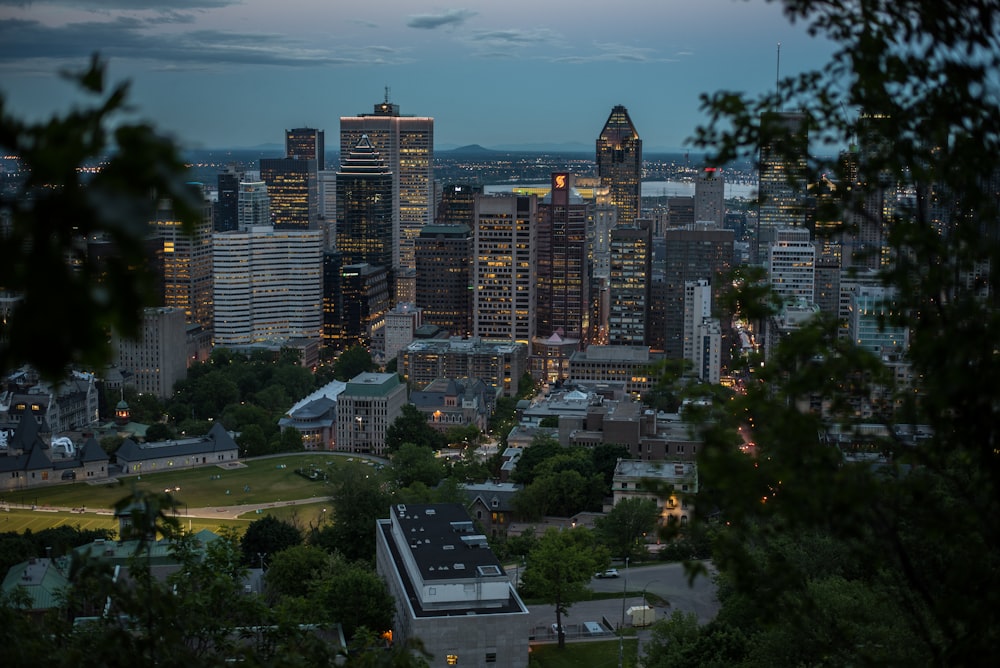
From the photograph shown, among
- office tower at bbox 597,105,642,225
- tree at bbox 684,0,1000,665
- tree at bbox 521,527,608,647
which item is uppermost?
office tower at bbox 597,105,642,225

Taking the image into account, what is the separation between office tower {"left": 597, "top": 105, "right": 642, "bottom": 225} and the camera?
318 ft

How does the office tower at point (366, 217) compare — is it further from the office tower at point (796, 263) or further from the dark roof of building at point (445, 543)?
the dark roof of building at point (445, 543)

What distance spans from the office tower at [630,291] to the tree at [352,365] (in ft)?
45.5

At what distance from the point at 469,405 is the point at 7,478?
1701 cm

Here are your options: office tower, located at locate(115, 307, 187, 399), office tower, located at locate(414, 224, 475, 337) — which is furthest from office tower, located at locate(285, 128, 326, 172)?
office tower, located at locate(115, 307, 187, 399)

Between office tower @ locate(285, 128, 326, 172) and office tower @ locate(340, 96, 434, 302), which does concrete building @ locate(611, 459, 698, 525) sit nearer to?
office tower @ locate(340, 96, 434, 302)

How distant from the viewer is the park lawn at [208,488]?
33.6 meters

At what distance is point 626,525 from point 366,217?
53.3m

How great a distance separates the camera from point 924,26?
13.0 feet

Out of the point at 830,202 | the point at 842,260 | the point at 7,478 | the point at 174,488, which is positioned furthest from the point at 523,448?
the point at 830,202

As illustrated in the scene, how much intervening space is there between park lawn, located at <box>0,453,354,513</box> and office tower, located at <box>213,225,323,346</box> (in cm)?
2869

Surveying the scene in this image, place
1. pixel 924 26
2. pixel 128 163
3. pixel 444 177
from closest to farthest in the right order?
pixel 128 163, pixel 924 26, pixel 444 177

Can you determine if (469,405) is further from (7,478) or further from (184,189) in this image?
(184,189)

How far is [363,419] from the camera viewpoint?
141ft
